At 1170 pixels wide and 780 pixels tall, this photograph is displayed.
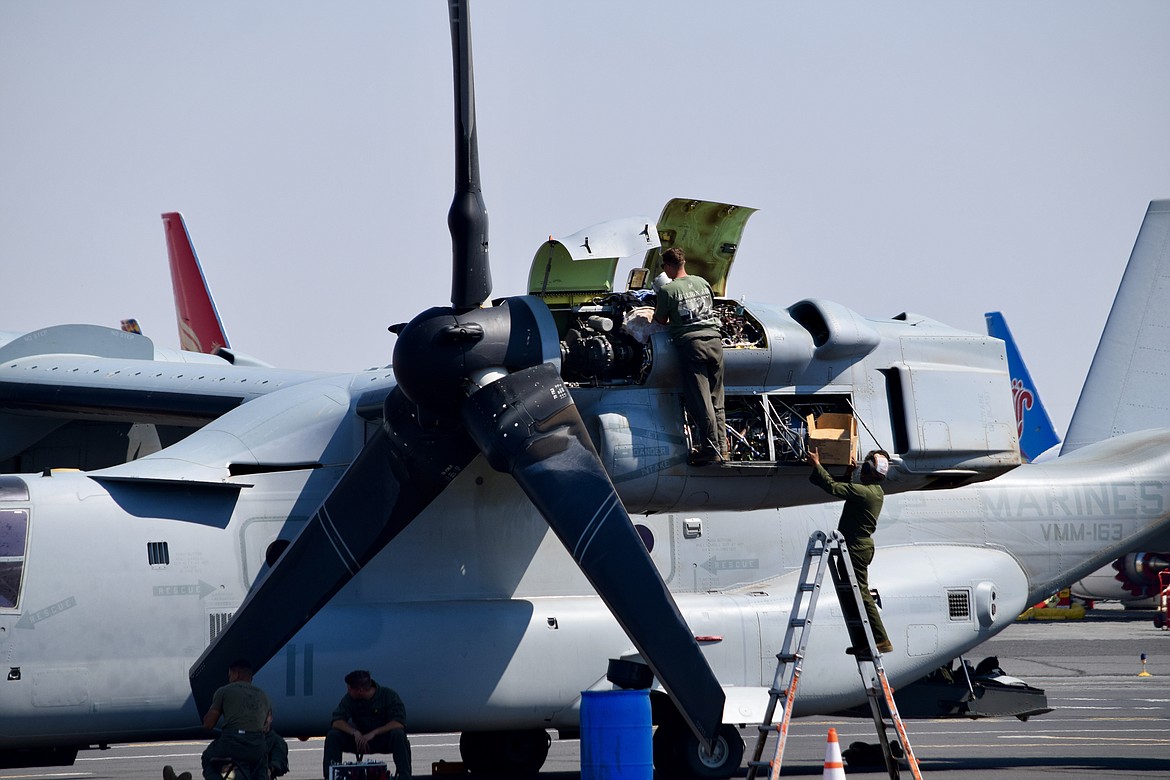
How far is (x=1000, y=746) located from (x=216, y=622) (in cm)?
904

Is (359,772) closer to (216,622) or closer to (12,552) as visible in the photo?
(216,622)

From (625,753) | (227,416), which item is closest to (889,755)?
(625,753)

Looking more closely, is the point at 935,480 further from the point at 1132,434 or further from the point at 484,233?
the point at 1132,434

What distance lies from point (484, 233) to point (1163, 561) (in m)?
32.8

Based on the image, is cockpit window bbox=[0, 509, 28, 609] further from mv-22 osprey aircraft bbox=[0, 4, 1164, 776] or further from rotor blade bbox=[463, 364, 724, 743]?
rotor blade bbox=[463, 364, 724, 743]

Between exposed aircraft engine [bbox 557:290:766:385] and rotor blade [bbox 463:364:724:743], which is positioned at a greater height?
exposed aircraft engine [bbox 557:290:766:385]

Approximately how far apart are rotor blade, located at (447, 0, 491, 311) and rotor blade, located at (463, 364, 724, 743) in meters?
0.72

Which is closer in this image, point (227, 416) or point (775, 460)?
point (775, 460)

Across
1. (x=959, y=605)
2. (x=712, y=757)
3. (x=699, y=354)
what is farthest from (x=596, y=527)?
(x=959, y=605)

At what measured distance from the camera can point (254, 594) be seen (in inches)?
417

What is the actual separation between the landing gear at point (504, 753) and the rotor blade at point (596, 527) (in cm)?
385

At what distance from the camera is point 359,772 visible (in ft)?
32.2

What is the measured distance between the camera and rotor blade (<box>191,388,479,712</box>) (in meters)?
10.5

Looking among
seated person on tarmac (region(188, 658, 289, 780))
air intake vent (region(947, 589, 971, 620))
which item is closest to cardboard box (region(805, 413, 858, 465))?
air intake vent (region(947, 589, 971, 620))
